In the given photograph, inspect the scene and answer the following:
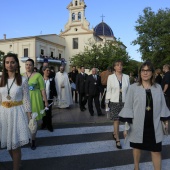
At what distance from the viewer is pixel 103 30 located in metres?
73.8

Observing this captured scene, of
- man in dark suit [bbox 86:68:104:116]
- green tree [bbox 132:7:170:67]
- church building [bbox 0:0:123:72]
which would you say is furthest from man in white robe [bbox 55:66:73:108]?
church building [bbox 0:0:123:72]

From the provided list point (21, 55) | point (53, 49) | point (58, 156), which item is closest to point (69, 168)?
point (58, 156)

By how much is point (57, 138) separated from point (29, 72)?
178 cm

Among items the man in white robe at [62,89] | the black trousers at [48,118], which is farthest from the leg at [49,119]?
the man in white robe at [62,89]

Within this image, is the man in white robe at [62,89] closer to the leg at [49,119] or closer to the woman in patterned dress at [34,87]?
the leg at [49,119]

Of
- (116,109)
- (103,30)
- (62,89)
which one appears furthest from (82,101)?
(103,30)

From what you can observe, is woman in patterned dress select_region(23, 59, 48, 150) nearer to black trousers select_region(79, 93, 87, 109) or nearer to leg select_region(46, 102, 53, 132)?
leg select_region(46, 102, 53, 132)

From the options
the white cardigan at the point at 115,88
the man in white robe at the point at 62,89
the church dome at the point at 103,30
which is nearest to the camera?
the white cardigan at the point at 115,88

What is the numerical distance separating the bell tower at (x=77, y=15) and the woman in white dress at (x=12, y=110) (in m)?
57.4

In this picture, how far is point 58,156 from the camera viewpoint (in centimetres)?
505

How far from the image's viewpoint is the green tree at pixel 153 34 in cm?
3391

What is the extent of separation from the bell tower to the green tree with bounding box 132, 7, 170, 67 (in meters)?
26.0

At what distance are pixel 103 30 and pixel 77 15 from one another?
14.5 meters

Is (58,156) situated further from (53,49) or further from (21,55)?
(53,49)
